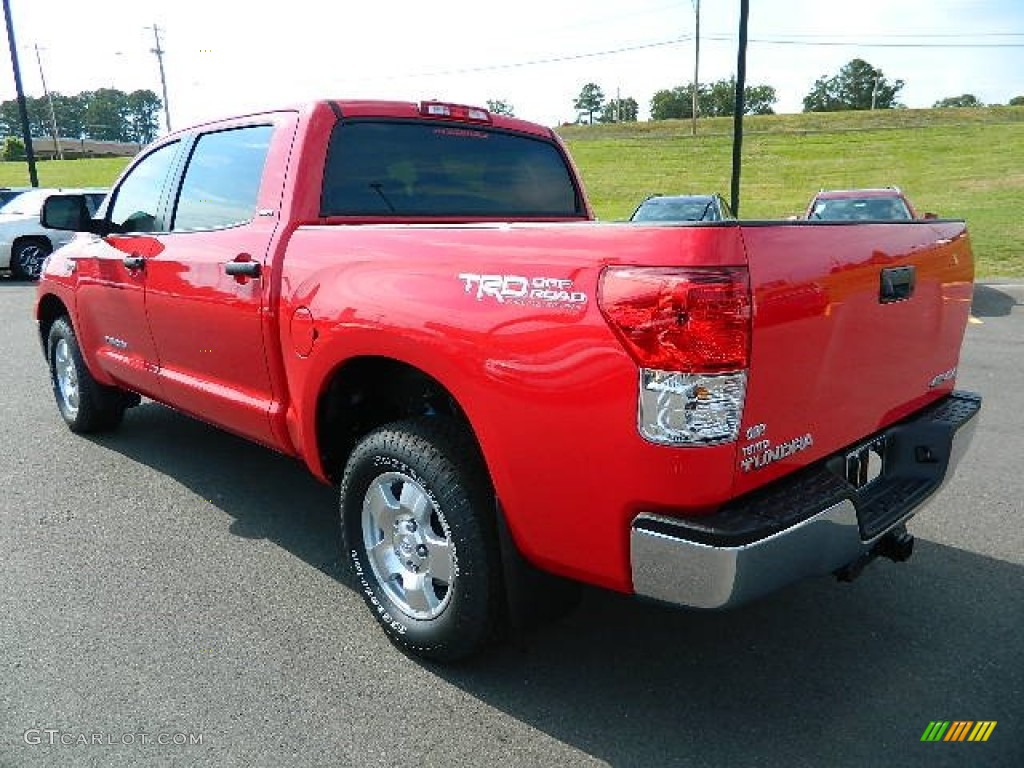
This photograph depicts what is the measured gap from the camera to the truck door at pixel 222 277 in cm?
332

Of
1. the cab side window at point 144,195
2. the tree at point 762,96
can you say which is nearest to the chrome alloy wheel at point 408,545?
the cab side window at point 144,195

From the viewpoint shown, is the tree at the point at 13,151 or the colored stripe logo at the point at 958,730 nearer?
the colored stripe logo at the point at 958,730

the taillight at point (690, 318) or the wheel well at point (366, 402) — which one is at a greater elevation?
the taillight at point (690, 318)

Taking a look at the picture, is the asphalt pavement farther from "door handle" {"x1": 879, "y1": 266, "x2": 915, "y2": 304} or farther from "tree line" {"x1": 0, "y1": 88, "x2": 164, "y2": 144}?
"tree line" {"x1": 0, "y1": 88, "x2": 164, "y2": 144}

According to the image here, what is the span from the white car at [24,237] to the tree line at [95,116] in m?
125

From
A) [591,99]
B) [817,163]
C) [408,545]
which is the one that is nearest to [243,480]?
[408,545]

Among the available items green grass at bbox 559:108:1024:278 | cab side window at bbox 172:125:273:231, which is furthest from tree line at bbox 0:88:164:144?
cab side window at bbox 172:125:273:231

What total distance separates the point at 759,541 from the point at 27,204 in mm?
16060

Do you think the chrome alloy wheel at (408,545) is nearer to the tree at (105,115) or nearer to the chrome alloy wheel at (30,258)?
the chrome alloy wheel at (30,258)

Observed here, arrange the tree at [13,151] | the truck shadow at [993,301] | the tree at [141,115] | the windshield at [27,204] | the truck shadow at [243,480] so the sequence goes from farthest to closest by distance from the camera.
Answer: the tree at [141,115], the tree at [13,151], the windshield at [27,204], the truck shadow at [993,301], the truck shadow at [243,480]

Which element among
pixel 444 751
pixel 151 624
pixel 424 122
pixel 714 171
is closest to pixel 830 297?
pixel 444 751

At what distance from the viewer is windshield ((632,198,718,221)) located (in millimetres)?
14273

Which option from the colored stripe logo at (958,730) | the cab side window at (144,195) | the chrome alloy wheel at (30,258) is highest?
the cab side window at (144,195)

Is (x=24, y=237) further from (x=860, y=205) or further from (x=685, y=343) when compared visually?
(x=685, y=343)
